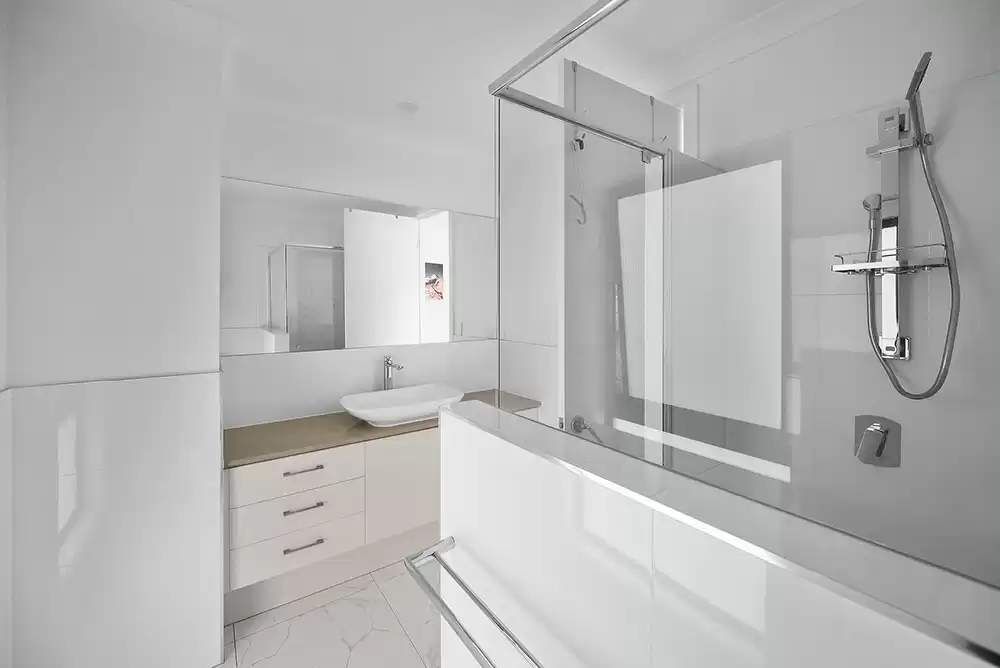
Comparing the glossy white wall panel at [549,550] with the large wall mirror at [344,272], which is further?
the large wall mirror at [344,272]

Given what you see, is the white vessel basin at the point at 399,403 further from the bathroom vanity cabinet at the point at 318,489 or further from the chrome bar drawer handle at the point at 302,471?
the chrome bar drawer handle at the point at 302,471

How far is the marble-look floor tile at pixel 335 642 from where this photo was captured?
1787 millimetres

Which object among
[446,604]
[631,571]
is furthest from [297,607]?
[631,571]

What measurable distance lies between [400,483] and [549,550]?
5.29 ft

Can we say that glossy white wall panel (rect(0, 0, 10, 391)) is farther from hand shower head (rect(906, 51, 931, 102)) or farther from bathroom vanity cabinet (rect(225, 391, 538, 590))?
hand shower head (rect(906, 51, 931, 102))

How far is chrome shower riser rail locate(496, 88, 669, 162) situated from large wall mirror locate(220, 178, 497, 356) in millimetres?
1011

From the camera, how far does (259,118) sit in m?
2.26

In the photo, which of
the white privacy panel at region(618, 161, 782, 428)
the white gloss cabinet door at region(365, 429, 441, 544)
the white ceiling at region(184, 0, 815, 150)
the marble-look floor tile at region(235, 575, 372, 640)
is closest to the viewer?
the white privacy panel at region(618, 161, 782, 428)

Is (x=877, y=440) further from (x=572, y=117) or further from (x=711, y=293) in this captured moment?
(x=572, y=117)

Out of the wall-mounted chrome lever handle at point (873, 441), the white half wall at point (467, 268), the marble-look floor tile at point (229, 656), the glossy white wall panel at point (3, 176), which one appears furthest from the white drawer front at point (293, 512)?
the wall-mounted chrome lever handle at point (873, 441)

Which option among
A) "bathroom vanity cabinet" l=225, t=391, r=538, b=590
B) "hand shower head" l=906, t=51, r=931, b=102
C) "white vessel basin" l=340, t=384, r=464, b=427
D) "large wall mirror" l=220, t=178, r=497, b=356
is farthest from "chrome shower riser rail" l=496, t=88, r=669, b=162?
"bathroom vanity cabinet" l=225, t=391, r=538, b=590

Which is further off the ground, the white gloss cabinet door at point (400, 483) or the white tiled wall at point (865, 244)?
the white tiled wall at point (865, 244)

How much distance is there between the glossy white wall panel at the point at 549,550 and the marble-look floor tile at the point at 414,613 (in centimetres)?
109

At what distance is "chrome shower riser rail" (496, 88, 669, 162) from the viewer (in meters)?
0.77
